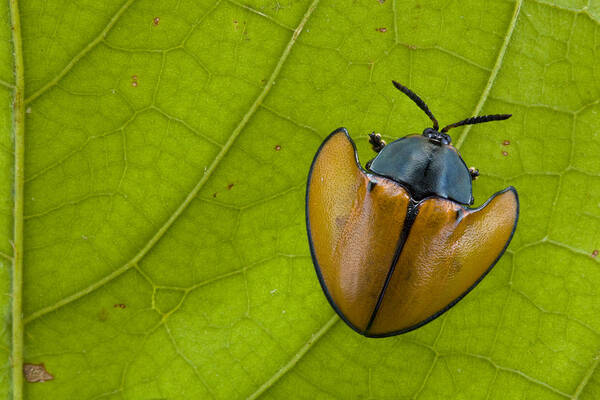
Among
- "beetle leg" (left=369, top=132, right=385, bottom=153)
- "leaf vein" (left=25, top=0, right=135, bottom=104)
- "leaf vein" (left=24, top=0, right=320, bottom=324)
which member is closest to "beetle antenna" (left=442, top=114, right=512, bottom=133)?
"beetle leg" (left=369, top=132, right=385, bottom=153)

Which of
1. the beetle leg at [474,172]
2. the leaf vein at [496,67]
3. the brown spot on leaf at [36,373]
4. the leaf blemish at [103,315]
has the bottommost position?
the brown spot on leaf at [36,373]

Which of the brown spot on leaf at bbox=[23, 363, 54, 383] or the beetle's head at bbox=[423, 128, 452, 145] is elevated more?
the beetle's head at bbox=[423, 128, 452, 145]

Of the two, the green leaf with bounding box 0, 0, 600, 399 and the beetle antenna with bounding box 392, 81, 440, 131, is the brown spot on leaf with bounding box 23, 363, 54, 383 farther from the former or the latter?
the beetle antenna with bounding box 392, 81, 440, 131

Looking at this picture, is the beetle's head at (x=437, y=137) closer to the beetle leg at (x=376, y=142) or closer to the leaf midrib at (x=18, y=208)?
the beetle leg at (x=376, y=142)

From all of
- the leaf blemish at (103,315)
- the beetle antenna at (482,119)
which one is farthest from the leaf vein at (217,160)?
the beetle antenna at (482,119)

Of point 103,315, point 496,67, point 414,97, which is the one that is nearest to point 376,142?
point 414,97

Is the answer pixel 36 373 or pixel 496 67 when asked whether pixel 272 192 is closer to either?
pixel 496 67
